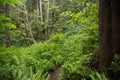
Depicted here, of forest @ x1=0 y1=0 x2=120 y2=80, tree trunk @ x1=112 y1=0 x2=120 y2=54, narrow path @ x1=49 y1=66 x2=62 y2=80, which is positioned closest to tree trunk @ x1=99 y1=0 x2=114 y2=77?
forest @ x1=0 y1=0 x2=120 y2=80

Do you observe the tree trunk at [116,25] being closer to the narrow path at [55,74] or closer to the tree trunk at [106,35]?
the tree trunk at [106,35]

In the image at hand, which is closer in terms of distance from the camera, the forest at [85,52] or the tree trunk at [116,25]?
the forest at [85,52]

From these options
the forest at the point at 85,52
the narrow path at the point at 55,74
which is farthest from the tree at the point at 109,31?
the narrow path at the point at 55,74

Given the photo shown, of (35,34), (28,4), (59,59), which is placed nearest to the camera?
(59,59)

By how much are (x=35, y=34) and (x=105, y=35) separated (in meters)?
23.9

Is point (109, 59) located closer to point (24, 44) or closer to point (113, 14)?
point (113, 14)

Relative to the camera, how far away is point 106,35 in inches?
251

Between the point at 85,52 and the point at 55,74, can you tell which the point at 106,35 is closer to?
the point at 85,52

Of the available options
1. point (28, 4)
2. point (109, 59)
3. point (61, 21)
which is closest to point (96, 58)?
point (109, 59)

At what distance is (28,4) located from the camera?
35469 millimetres

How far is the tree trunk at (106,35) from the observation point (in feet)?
20.7

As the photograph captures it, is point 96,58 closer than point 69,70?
Yes

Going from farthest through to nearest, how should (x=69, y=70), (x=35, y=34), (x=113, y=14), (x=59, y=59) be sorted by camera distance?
(x=35, y=34) → (x=59, y=59) → (x=69, y=70) → (x=113, y=14)

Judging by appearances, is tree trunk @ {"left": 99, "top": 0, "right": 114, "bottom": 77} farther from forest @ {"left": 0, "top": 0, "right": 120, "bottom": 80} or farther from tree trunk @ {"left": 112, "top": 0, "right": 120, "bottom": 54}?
tree trunk @ {"left": 112, "top": 0, "right": 120, "bottom": 54}
